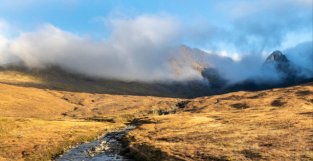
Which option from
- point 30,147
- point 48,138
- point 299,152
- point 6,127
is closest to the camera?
point 299,152

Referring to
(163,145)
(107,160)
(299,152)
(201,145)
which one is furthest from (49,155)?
(299,152)

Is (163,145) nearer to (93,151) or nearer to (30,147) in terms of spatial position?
(93,151)

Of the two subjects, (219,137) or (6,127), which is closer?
(219,137)

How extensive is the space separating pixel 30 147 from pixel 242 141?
3875 cm

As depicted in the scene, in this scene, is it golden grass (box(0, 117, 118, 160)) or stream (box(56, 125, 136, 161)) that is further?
golden grass (box(0, 117, 118, 160))

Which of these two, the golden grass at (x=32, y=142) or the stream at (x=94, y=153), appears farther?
the golden grass at (x=32, y=142)

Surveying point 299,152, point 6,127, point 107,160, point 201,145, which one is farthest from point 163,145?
point 6,127

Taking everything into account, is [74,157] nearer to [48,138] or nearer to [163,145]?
[163,145]

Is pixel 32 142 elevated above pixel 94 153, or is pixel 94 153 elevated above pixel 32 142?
pixel 32 142

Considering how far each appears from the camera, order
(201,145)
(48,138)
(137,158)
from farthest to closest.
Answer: (48,138) → (201,145) → (137,158)

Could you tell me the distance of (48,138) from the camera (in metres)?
98.6

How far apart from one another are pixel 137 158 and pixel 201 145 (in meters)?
12.4

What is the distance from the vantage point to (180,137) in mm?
91875

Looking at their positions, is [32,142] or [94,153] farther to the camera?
[32,142]
